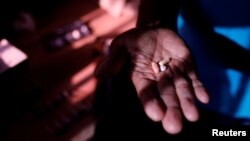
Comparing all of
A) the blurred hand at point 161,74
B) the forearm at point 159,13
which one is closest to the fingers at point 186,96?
the blurred hand at point 161,74

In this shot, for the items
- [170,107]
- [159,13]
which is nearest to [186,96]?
[170,107]

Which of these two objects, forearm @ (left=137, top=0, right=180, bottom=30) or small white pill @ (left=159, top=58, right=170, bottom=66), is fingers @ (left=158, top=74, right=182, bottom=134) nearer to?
small white pill @ (left=159, top=58, right=170, bottom=66)

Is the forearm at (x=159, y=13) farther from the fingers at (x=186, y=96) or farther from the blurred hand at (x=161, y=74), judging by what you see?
the fingers at (x=186, y=96)

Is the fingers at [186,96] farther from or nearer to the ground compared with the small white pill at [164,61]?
nearer to the ground

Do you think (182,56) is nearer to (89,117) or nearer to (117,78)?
(117,78)

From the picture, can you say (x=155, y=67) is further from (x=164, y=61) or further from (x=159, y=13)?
(x=159, y=13)

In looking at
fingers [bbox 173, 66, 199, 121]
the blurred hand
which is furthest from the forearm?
fingers [bbox 173, 66, 199, 121]

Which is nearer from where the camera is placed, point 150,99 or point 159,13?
point 150,99
